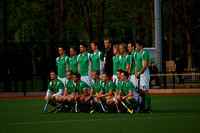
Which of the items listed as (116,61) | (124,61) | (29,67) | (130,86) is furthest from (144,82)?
(29,67)

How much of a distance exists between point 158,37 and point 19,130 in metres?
18.0

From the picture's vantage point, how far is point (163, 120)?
493 inches

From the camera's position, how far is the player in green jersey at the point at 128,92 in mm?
14548

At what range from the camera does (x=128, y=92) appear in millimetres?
14766

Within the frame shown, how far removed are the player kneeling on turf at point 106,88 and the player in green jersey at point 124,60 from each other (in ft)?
2.87

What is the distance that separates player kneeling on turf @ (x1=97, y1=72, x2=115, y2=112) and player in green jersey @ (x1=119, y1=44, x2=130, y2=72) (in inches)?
34.5

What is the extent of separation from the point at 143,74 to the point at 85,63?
2.89 m

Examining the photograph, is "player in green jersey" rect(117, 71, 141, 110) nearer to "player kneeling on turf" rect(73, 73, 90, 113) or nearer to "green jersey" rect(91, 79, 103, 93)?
"green jersey" rect(91, 79, 103, 93)

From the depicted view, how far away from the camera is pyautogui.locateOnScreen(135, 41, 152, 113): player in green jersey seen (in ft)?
48.3

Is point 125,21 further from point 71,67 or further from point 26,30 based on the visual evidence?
point 71,67

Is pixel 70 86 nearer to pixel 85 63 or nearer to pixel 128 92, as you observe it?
pixel 85 63

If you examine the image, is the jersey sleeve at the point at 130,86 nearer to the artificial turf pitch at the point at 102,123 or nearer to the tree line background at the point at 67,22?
the artificial turf pitch at the point at 102,123

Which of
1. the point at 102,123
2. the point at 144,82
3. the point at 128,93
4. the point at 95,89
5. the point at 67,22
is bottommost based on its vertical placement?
the point at 102,123

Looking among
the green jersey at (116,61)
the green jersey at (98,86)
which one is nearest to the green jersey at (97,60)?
the green jersey at (116,61)
